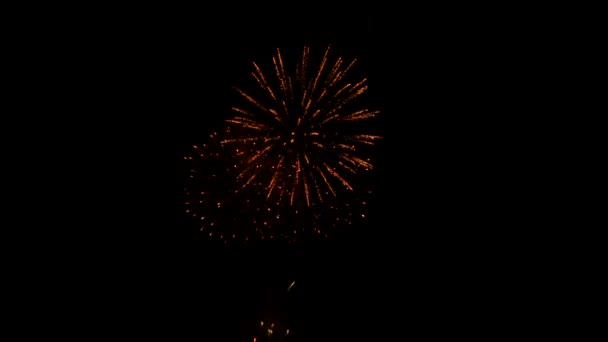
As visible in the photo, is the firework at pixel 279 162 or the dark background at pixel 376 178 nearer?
the firework at pixel 279 162

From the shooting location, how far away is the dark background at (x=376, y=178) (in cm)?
379

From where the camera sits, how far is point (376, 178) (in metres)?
4.07

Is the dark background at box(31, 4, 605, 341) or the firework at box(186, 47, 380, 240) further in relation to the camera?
the dark background at box(31, 4, 605, 341)

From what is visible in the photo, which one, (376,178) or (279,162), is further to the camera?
(376,178)

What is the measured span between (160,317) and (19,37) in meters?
1.99

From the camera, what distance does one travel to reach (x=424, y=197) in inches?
162

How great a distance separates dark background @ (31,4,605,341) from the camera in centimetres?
379

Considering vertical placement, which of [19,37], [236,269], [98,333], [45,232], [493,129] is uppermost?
[493,129]

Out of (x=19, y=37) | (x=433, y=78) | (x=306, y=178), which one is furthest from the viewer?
(x=433, y=78)

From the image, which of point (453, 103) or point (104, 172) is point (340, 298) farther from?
point (104, 172)

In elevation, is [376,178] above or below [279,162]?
above

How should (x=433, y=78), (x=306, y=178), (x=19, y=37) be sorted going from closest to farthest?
(x=306, y=178)
(x=19, y=37)
(x=433, y=78)

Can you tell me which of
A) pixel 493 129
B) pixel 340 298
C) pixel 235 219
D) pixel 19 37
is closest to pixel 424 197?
pixel 493 129

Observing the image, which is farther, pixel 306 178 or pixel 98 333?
pixel 98 333
